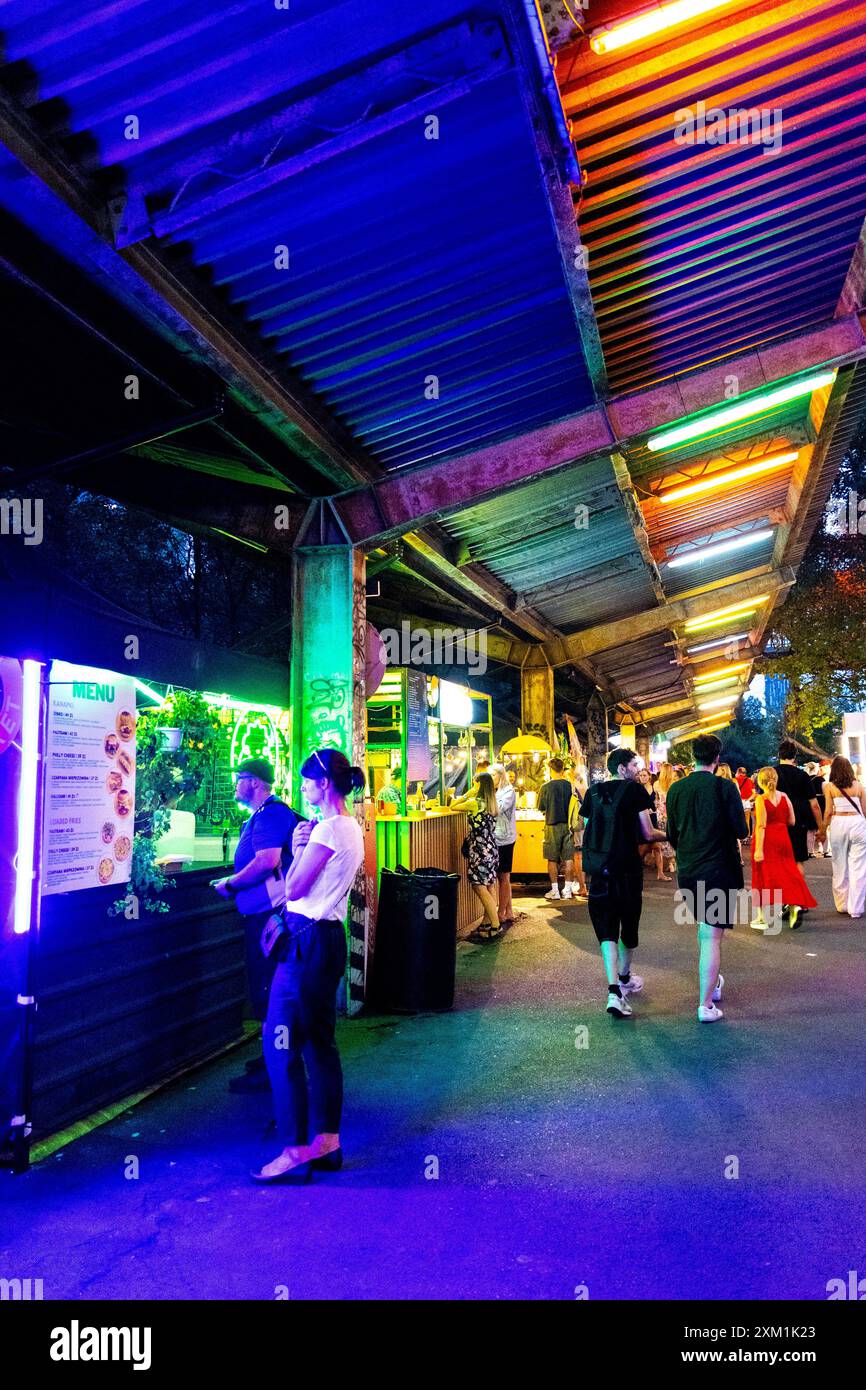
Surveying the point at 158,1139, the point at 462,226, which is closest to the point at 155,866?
the point at 158,1139

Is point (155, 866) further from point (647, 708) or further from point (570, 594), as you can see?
point (647, 708)

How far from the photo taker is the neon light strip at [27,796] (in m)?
4.57

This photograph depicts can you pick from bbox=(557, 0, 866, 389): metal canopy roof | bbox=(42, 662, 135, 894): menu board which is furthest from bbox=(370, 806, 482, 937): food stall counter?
bbox=(557, 0, 866, 389): metal canopy roof

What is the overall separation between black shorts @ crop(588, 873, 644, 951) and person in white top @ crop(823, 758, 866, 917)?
17.2 ft

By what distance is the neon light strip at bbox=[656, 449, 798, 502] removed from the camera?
1143 centimetres

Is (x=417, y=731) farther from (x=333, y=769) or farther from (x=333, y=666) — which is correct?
(x=333, y=769)

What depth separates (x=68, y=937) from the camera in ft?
16.7

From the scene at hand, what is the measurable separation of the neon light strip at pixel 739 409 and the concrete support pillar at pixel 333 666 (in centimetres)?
277

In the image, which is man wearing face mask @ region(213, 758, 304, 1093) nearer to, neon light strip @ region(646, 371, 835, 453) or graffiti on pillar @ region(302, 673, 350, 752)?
graffiti on pillar @ region(302, 673, 350, 752)

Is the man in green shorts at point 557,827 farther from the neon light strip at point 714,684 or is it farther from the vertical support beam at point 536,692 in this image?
the neon light strip at point 714,684

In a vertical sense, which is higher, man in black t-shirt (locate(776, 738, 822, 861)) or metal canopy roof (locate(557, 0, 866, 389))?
metal canopy roof (locate(557, 0, 866, 389))

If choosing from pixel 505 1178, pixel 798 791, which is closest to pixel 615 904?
pixel 505 1178

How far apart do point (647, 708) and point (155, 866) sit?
2921cm

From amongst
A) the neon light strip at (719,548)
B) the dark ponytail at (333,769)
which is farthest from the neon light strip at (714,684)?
the dark ponytail at (333,769)
